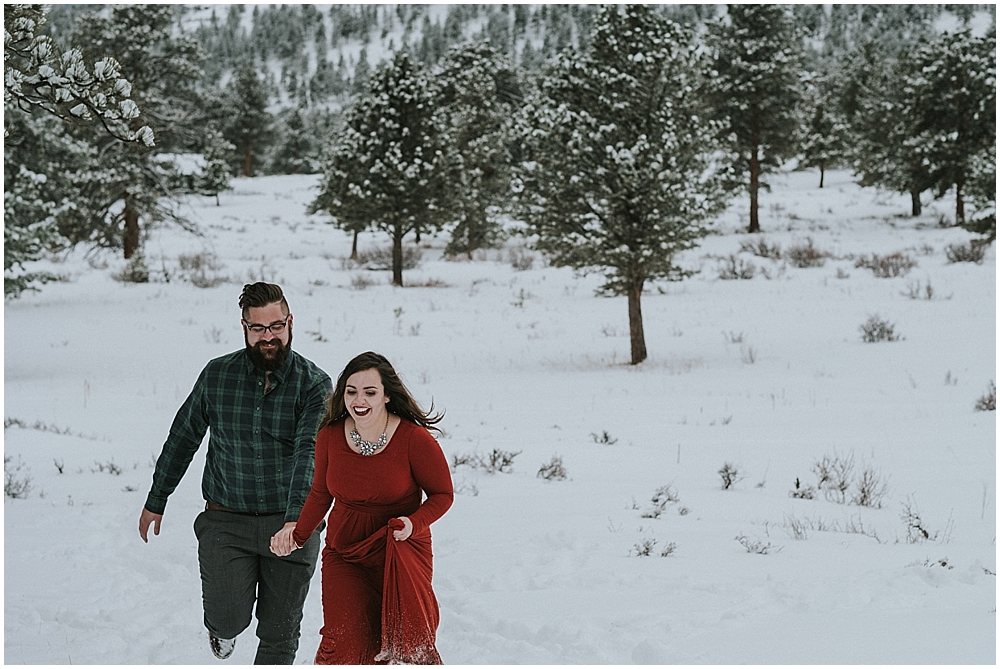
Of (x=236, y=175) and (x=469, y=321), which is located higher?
(x=236, y=175)

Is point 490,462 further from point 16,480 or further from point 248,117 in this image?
point 248,117

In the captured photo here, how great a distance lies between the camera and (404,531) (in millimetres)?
3105

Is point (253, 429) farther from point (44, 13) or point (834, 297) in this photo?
point (834, 297)

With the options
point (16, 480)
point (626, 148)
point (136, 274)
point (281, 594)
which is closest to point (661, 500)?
point (281, 594)

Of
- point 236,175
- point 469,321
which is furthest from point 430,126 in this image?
point 236,175

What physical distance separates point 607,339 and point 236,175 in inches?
2457

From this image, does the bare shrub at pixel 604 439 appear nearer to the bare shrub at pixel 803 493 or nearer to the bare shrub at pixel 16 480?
the bare shrub at pixel 803 493

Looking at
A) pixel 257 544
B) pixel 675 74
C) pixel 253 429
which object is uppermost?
pixel 675 74

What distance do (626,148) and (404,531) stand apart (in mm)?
12072

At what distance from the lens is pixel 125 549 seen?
6301mm

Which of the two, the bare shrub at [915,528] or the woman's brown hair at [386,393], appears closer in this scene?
the woman's brown hair at [386,393]

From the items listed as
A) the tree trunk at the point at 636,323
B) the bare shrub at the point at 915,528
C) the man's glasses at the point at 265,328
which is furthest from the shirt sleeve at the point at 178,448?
→ the tree trunk at the point at 636,323

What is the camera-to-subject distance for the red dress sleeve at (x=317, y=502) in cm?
339

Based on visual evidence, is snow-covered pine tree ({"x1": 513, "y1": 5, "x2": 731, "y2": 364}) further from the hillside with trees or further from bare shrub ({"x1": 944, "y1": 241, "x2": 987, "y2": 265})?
bare shrub ({"x1": 944, "y1": 241, "x2": 987, "y2": 265})
